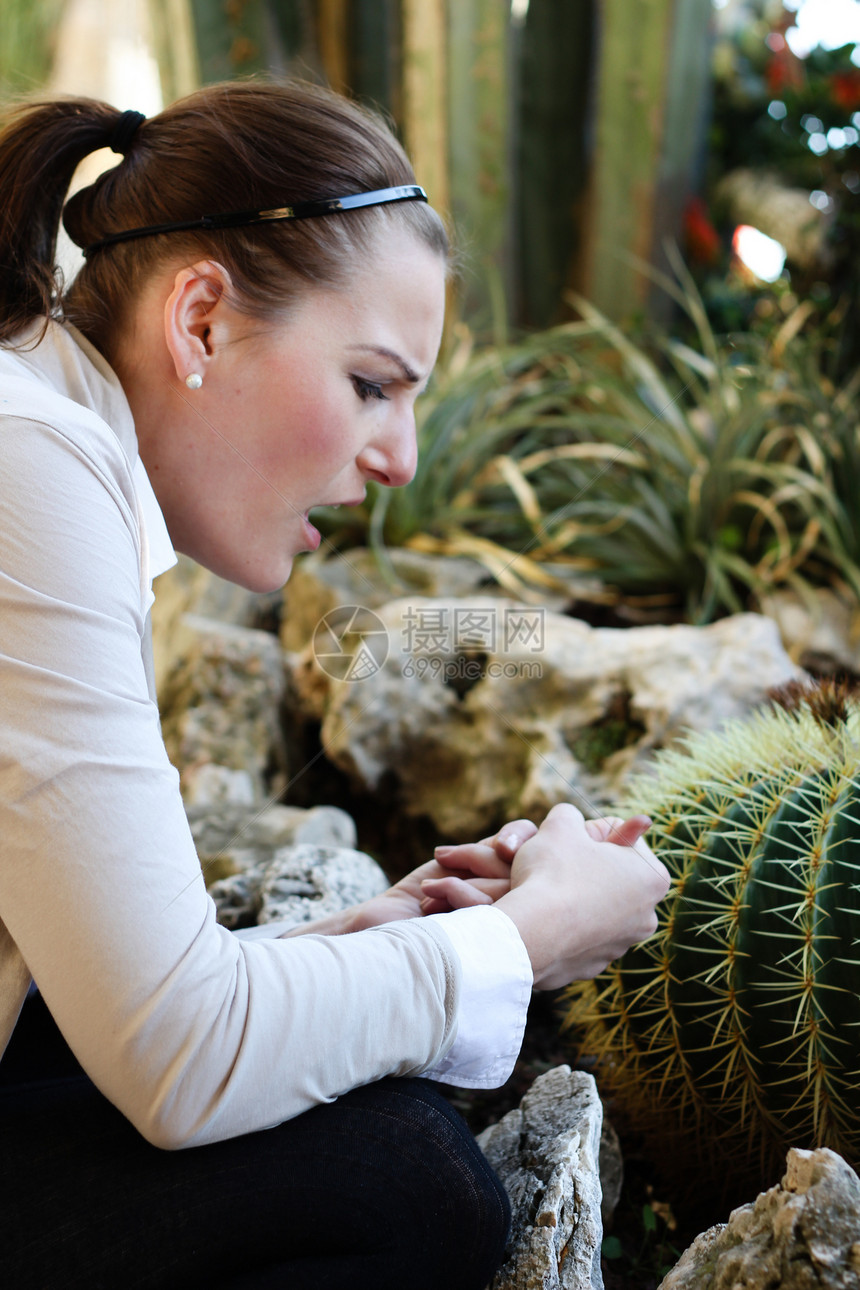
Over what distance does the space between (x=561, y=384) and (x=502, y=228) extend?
0.61 m

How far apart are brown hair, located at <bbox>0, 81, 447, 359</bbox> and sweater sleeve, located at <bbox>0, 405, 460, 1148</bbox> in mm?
233

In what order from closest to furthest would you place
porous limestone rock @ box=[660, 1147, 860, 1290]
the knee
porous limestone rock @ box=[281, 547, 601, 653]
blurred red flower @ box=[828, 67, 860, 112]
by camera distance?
porous limestone rock @ box=[660, 1147, 860, 1290], the knee, porous limestone rock @ box=[281, 547, 601, 653], blurred red flower @ box=[828, 67, 860, 112]

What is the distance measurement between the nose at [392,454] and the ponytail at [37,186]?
0.95 feet

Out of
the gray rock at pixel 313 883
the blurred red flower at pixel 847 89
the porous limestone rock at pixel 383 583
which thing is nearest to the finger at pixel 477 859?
the gray rock at pixel 313 883

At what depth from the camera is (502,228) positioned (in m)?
2.71

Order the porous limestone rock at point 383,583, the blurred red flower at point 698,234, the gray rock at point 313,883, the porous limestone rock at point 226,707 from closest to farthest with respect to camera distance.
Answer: the gray rock at point 313,883, the porous limestone rock at point 226,707, the porous limestone rock at point 383,583, the blurred red flower at point 698,234

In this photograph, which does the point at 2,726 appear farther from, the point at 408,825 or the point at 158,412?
the point at 408,825

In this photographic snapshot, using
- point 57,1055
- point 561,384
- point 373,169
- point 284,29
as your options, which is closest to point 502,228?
point 561,384

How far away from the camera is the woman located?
1.83ft

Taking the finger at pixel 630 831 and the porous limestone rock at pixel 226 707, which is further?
the porous limestone rock at pixel 226 707

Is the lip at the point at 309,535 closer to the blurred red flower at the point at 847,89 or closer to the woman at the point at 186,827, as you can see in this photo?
the woman at the point at 186,827

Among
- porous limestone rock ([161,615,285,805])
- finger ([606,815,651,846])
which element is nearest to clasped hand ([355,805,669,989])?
finger ([606,815,651,846])

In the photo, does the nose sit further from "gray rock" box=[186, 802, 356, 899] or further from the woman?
"gray rock" box=[186, 802, 356, 899]

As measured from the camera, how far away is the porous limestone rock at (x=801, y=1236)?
54cm
